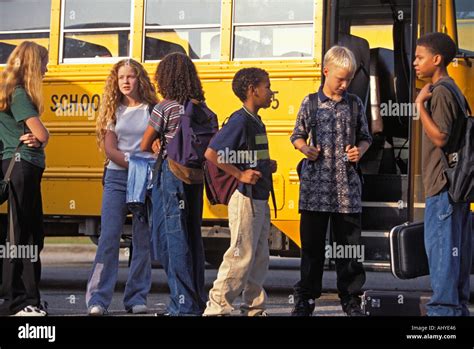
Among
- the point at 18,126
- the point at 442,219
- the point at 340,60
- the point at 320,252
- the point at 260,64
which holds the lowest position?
the point at 320,252

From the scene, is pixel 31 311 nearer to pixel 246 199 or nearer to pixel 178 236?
pixel 178 236

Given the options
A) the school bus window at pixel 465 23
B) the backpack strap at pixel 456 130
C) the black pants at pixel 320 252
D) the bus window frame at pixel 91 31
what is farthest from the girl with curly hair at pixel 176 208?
the school bus window at pixel 465 23

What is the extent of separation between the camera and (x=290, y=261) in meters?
14.7

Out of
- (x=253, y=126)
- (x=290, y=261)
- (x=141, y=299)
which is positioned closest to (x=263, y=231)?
(x=253, y=126)

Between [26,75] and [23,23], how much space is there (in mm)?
2387

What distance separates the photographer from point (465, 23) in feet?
29.0

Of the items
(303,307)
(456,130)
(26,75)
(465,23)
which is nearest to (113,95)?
(26,75)

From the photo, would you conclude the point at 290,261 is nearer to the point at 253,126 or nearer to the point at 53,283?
the point at 53,283

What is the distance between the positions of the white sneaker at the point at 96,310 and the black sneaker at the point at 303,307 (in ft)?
4.30

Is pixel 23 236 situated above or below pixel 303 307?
above

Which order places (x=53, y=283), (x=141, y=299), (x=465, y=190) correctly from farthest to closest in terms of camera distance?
1. (x=53, y=283)
2. (x=141, y=299)
3. (x=465, y=190)

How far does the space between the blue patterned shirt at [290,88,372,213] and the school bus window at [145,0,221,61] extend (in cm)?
176

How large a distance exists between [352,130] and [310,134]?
0.92 ft

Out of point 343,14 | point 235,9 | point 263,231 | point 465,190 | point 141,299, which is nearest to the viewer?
point 465,190
